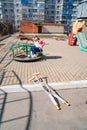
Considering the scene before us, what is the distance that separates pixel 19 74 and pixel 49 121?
2.89 m

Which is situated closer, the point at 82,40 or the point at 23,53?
the point at 23,53

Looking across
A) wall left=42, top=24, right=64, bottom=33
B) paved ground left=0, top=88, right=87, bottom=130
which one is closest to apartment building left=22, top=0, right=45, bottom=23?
wall left=42, top=24, right=64, bottom=33

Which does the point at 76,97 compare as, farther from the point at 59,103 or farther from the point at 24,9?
the point at 24,9

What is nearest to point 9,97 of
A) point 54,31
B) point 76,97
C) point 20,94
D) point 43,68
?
point 20,94

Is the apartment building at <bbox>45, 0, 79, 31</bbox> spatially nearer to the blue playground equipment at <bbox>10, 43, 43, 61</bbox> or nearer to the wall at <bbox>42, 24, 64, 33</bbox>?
the wall at <bbox>42, 24, 64, 33</bbox>

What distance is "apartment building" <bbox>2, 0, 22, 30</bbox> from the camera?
201ft

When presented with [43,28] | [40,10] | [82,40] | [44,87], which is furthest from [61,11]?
[44,87]

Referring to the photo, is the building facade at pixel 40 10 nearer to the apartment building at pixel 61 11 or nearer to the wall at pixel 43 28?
the apartment building at pixel 61 11

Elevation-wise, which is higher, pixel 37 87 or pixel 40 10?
pixel 40 10

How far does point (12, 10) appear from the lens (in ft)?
206

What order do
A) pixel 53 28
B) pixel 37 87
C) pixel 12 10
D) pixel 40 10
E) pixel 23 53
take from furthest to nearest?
1. pixel 12 10
2. pixel 40 10
3. pixel 53 28
4. pixel 23 53
5. pixel 37 87

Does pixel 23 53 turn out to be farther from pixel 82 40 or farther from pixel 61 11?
pixel 61 11

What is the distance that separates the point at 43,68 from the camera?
21.7 ft

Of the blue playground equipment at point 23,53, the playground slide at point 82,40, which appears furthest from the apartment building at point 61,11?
the blue playground equipment at point 23,53
